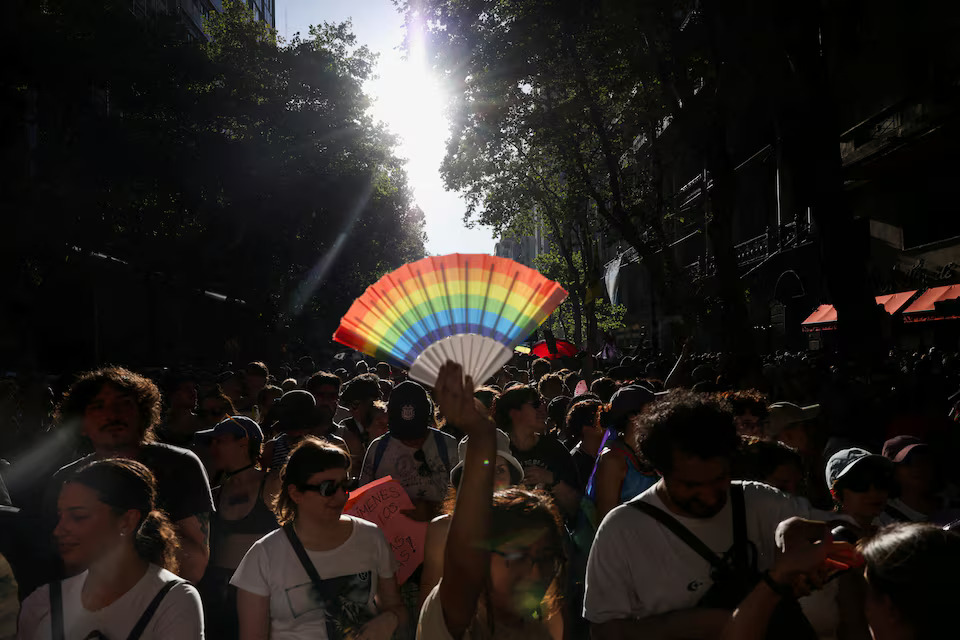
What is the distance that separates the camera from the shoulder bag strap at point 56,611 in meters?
2.61

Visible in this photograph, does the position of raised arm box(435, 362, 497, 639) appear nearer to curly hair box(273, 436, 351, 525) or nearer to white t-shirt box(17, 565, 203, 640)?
white t-shirt box(17, 565, 203, 640)

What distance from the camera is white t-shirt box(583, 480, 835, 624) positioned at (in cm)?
261

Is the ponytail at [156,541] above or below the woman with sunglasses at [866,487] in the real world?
below

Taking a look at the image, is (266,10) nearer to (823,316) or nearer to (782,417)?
(823,316)

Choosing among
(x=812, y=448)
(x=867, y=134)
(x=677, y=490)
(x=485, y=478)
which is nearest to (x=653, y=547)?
(x=677, y=490)

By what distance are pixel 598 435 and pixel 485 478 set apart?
3.41 meters

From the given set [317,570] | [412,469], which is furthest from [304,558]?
[412,469]

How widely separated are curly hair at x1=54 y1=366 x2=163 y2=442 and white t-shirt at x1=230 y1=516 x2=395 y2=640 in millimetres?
1085

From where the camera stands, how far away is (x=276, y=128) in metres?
24.8

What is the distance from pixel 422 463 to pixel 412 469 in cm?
7

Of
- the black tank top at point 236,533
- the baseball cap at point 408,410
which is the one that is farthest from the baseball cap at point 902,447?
the black tank top at point 236,533

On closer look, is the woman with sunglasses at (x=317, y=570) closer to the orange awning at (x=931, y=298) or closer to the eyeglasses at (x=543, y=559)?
the eyeglasses at (x=543, y=559)

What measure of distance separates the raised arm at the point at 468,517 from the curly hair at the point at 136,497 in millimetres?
1138

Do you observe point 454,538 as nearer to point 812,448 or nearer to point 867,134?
point 812,448
